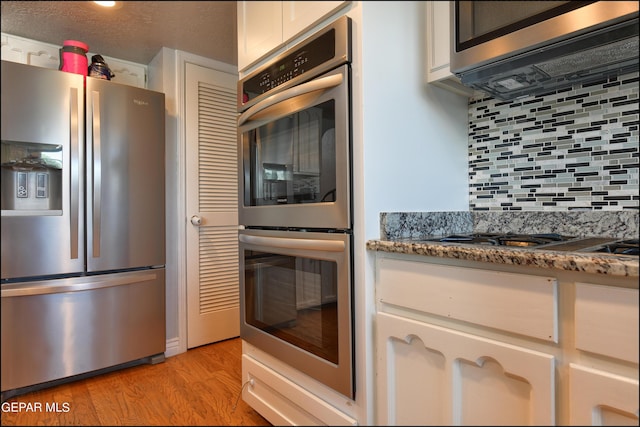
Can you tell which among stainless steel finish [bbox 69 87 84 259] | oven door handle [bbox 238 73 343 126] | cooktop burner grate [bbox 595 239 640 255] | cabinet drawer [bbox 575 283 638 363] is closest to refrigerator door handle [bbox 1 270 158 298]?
stainless steel finish [bbox 69 87 84 259]

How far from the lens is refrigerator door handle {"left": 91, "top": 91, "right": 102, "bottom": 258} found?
0.92 metres

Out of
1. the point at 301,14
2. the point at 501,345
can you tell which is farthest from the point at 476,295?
the point at 301,14

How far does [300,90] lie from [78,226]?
0.64m

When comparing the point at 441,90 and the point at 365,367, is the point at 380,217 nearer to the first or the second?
the point at 365,367

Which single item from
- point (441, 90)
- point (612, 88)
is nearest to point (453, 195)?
point (441, 90)

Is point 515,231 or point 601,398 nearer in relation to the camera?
point 601,398

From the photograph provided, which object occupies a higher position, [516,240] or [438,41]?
[438,41]

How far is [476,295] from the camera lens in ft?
2.00

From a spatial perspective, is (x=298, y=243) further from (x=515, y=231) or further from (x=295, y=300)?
(x=515, y=231)

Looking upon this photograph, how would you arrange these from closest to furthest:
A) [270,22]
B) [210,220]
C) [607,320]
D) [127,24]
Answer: [607,320] < [127,24] < [270,22] < [210,220]

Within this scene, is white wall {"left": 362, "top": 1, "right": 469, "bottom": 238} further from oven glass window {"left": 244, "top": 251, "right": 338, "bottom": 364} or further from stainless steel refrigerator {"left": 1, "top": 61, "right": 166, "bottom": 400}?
stainless steel refrigerator {"left": 1, "top": 61, "right": 166, "bottom": 400}

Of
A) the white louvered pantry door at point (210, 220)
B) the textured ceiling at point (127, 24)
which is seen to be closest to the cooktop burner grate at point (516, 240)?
the textured ceiling at point (127, 24)

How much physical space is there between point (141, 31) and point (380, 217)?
2.23 feet

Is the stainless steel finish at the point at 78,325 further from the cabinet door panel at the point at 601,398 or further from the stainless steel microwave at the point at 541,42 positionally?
the stainless steel microwave at the point at 541,42
